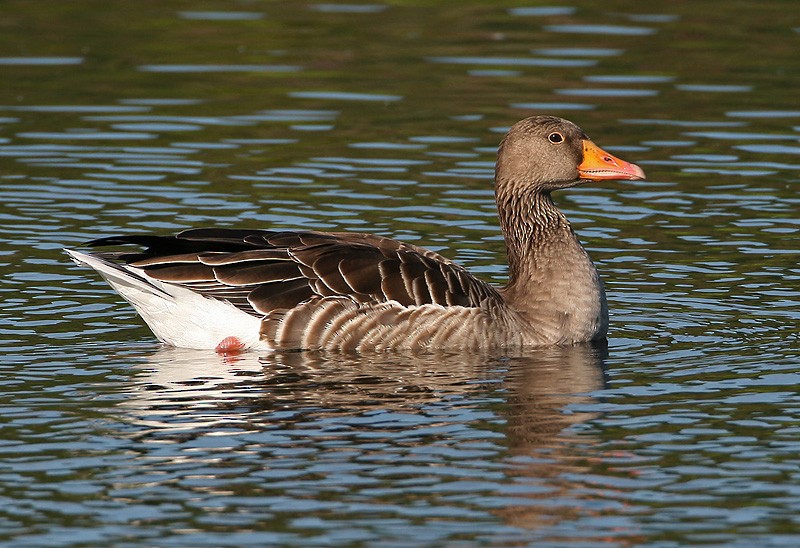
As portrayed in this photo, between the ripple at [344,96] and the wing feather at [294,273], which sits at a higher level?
the ripple at [344,96]

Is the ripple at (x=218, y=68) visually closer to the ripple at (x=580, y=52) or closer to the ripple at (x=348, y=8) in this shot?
the ripple at (x=348, y=8)

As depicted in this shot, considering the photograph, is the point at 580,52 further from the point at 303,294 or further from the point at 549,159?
the point at 303,294

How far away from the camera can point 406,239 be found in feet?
59.2

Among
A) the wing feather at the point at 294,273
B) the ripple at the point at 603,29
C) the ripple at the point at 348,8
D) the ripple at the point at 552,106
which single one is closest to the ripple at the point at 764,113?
the ripple at the point at 552,106

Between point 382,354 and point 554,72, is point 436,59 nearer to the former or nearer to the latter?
point 554,72

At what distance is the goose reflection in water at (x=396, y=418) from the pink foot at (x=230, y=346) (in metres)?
0.16

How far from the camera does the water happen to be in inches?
404

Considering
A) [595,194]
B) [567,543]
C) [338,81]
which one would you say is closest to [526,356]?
[567,543]

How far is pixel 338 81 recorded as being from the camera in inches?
1014

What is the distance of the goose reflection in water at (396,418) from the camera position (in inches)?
414

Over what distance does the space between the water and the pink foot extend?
0.25 metres

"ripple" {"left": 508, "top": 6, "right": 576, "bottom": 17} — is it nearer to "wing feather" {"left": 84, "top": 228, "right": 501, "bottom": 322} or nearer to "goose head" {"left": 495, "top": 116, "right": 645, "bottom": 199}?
"goose head" {"left": 495, "top": 116, "right": 645, "bottom": 199}

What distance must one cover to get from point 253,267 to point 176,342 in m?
0.99

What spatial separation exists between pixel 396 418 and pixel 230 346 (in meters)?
2.81
